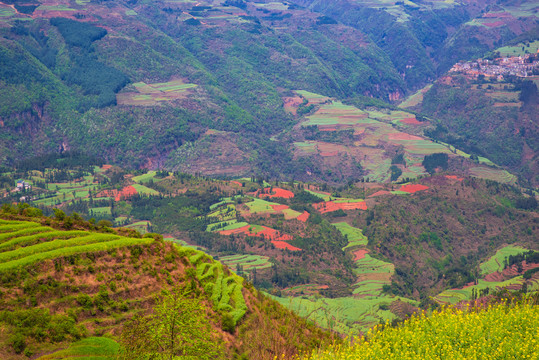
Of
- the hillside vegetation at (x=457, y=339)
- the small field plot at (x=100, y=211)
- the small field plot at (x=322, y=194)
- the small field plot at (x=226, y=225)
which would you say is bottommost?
the small field plot at (x=322, y=194)

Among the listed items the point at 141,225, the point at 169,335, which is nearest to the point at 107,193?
the point at 141,225

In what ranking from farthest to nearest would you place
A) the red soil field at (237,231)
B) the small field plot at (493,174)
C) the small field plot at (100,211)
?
the small field plot at (493,174) → the small field plot at (100,211) → the red soil field at (237,231)

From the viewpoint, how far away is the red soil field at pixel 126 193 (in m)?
140

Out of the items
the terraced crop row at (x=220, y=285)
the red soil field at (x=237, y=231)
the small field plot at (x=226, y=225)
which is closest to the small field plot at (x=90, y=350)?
the terraced crop row at (x=220, y=285)

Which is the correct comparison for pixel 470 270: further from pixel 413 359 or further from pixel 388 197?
pixel 413 359

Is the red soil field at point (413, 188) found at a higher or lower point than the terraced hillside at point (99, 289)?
lower

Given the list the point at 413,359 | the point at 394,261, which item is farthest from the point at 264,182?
the point at 413,359

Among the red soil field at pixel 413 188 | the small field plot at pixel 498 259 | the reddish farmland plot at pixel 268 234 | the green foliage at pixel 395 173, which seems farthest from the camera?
the green foliage at pixel 395 173

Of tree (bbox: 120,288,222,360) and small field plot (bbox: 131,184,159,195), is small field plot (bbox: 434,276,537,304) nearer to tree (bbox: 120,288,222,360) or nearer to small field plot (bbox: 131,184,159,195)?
tree (bbox: 120,288,222,360)

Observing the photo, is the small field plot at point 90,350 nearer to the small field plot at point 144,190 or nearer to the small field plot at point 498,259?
the small field plot at point 498,259

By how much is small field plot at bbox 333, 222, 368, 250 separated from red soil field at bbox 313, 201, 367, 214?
23.5 feet

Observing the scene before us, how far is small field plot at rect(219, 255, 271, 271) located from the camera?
99375 millimetres

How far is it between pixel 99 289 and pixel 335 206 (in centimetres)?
10874

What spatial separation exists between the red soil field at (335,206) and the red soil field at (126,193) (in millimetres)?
52399
